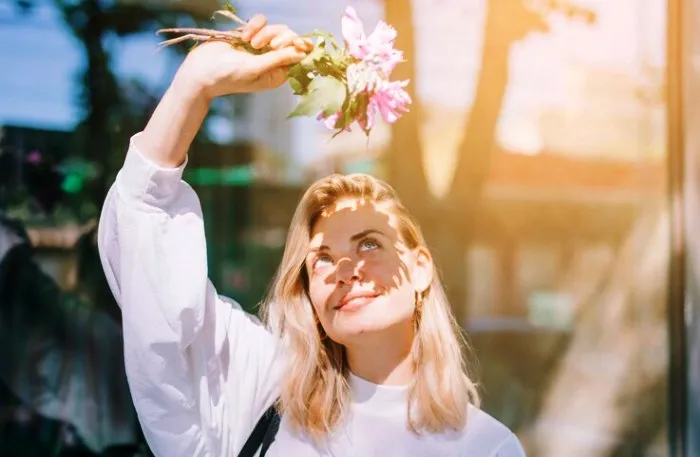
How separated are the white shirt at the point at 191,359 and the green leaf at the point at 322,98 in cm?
28

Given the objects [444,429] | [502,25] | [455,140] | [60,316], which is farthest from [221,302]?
[502,25]

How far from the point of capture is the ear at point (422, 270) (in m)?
1.87

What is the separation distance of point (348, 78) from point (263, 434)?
754 millimetres

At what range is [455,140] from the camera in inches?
153

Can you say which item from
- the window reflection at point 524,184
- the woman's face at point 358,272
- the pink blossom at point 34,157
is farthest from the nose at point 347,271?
the pink blossom at point 34,157

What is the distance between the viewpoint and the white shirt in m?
1.59

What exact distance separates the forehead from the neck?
0.73 feet

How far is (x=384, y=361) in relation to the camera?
181 cm

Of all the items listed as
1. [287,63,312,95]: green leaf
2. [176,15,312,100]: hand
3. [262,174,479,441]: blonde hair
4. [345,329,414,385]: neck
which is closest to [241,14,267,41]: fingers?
[176,15,312,100]: hand

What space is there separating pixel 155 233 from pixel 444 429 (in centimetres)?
69

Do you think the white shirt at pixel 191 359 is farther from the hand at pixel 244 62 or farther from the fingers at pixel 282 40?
the fingers at pixel 282 40

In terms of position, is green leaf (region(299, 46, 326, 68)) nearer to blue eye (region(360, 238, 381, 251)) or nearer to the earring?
blue eye (region(360, 238, 381, 251))

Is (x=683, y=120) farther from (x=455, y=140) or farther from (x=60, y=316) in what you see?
(x=60, y=316)

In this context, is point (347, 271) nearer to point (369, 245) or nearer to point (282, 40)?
point (369, 245)
